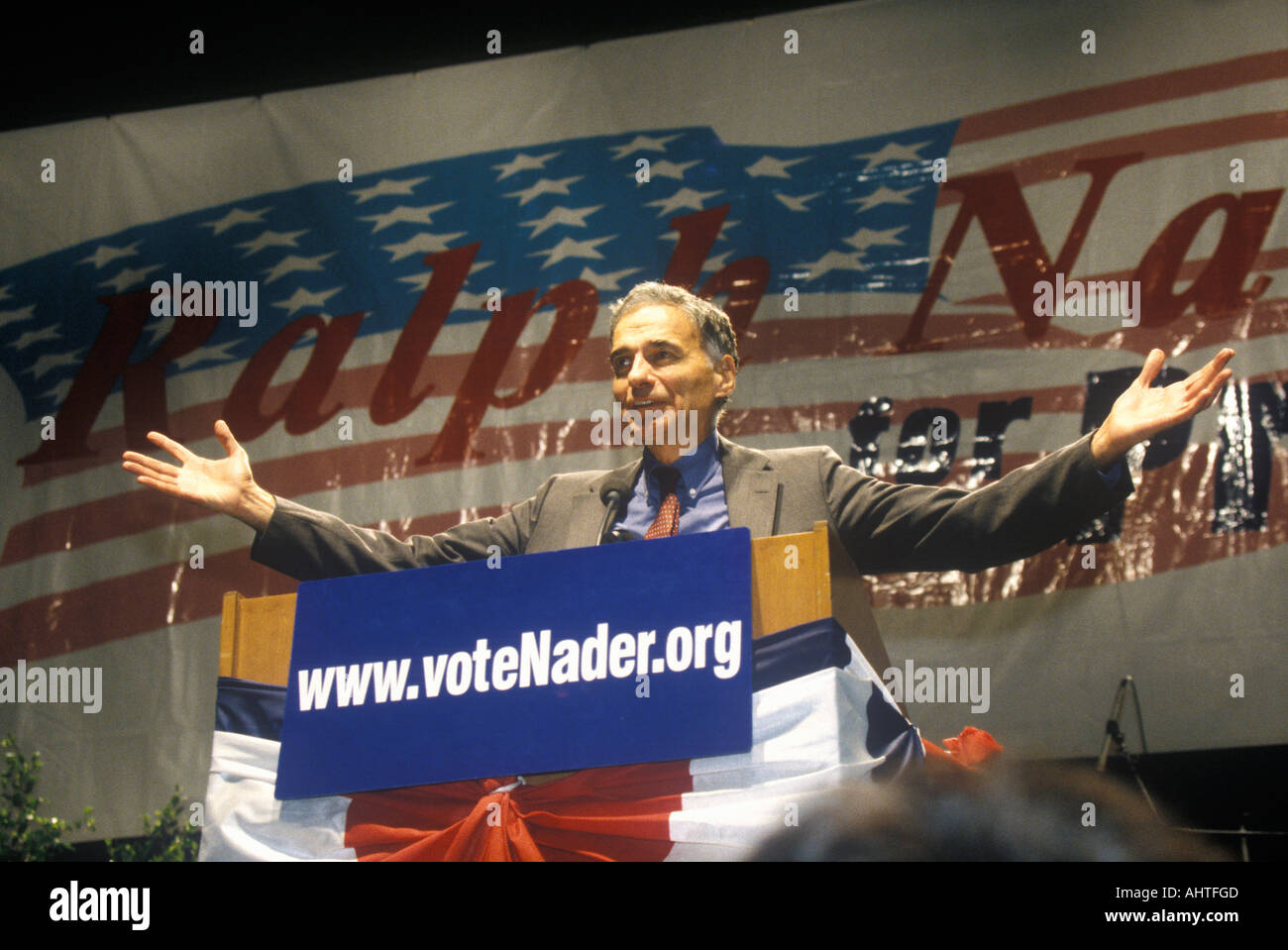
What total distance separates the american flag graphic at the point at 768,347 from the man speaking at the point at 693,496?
1528 mm

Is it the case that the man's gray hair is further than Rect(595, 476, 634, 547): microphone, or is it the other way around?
the man's gray hair

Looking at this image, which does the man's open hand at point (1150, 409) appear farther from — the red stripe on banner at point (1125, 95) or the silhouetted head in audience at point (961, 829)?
the red stripe on banner at point (1125, 95)

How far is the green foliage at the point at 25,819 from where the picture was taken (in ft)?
13.6

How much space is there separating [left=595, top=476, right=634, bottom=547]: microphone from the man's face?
0.10 metres

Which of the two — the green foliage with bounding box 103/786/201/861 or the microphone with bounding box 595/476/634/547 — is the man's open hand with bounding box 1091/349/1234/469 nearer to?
the microphone with bounding box 595/476/634/547

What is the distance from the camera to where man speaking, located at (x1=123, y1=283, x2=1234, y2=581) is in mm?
2492

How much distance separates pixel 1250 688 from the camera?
152 inches

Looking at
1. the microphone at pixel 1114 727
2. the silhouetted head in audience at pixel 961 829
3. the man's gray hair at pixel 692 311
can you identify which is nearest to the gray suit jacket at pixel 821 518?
the man's gray hair at pixel 692 311

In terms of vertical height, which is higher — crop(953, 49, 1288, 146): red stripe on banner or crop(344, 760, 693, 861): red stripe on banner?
crop(953, 49, 1288, 146): red stripe on banner

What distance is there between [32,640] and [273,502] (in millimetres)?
2487

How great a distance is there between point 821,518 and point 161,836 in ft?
A: 8.89

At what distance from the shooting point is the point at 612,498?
2.71m

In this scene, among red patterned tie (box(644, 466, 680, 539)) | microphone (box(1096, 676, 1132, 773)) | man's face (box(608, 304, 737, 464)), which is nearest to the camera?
red patterned tie (box(644, 466, 680, 539))

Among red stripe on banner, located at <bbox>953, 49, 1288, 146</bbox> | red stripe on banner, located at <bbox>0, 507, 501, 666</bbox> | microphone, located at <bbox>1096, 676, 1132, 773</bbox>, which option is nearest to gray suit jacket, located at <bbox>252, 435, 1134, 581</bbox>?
microphone, located at <bbox>1096, 676, 1132, 773</bbox>
